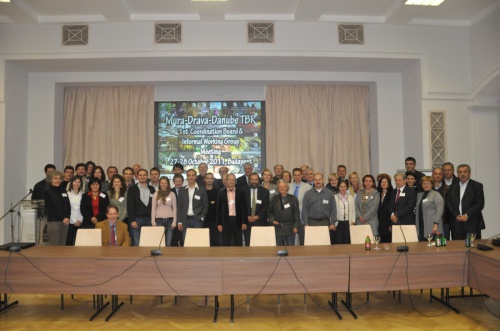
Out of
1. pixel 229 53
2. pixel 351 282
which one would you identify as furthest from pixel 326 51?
pixel 351 282

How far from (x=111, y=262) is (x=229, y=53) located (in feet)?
14.9

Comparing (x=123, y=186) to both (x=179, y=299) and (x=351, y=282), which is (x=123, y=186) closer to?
(x=179, y=299)

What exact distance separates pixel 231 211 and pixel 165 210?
92 centimetres

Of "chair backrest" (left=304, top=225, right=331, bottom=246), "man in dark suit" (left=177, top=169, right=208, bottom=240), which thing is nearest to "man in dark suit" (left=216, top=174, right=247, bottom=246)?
"man in dark suit" (left=177, top=169, right=208, bottom=240)

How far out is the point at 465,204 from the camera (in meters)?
5.12

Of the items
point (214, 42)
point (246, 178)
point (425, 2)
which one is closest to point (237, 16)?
point (214, 42)

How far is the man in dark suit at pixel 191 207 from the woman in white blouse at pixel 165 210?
13cm

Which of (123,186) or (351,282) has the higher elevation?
(123,186)

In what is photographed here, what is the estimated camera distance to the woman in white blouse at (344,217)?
5395 millimetres

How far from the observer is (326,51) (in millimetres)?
7023

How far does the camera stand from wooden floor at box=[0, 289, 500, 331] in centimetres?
363

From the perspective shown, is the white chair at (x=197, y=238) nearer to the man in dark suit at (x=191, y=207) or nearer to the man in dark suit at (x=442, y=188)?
the man in dark suit at (x=191, y=207)

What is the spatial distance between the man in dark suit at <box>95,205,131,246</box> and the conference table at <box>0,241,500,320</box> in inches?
38.9

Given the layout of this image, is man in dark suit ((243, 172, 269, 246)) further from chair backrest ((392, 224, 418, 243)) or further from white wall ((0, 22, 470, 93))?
white wall ((0, 22, 470, 93))
